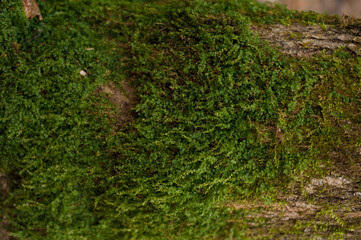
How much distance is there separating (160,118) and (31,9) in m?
2.82

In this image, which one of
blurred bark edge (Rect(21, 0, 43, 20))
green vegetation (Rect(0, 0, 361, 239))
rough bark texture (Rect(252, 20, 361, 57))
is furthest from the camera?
blurred bark edge (Rect(21, 0, 43, 20))

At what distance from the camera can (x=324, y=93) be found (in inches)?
156

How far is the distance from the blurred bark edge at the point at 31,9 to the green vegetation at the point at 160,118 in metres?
0.12

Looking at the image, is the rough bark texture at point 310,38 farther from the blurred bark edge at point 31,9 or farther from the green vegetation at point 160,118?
the blurred bark edge at point 31,9

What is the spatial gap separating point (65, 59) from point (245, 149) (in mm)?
3120

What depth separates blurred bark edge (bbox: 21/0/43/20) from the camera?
4.34m

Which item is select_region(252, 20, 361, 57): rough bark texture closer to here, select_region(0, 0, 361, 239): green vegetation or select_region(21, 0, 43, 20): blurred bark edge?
select_region(0, 0, 361, 239): green vegetation

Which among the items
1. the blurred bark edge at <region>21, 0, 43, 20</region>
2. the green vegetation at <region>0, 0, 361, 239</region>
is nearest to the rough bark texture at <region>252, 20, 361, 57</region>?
the green vegetation at <region>0, 0, 361, 239</region>

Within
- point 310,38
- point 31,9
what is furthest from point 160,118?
point 31,9

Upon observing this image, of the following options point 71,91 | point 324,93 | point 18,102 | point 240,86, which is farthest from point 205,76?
point 18,102

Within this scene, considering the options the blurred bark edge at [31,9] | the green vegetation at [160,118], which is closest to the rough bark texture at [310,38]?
the green vegetation at [160,118]

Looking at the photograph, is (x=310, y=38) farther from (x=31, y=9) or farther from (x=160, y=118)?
(x=31, y=9)

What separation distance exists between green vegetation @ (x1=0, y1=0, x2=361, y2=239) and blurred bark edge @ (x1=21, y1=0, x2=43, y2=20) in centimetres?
12

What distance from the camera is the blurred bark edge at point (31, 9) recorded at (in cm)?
434
